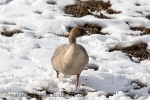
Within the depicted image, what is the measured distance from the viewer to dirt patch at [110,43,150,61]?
29.2 ft

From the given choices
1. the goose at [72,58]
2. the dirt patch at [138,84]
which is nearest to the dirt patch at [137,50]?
the dirt patch at [138,84]

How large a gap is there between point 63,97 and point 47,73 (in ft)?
3.61

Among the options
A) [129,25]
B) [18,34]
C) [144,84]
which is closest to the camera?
[144,84]

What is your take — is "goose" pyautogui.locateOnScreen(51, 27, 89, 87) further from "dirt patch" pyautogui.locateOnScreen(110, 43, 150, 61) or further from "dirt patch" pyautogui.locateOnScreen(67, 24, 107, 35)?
"dirt patch" pyautogui.locateOnScreen(67, 24, 107, 35)

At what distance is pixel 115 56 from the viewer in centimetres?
872

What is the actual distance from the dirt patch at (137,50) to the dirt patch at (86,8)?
7.15ft

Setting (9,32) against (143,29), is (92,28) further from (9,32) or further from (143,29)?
(9,32)

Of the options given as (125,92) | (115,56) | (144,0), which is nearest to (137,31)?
(115,56)

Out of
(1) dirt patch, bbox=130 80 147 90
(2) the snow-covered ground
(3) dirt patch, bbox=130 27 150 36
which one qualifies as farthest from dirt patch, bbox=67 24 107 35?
(1) dirt patch, bbox=130 80 147 90

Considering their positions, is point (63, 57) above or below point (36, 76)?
above

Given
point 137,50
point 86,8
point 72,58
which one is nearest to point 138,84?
point 72,58

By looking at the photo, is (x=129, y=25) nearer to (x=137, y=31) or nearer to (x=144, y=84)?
(x=137, y=31)

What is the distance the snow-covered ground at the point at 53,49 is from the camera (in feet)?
23.0

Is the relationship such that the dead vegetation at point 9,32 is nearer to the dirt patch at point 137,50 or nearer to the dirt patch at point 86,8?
the dirt patch at point 86,8
